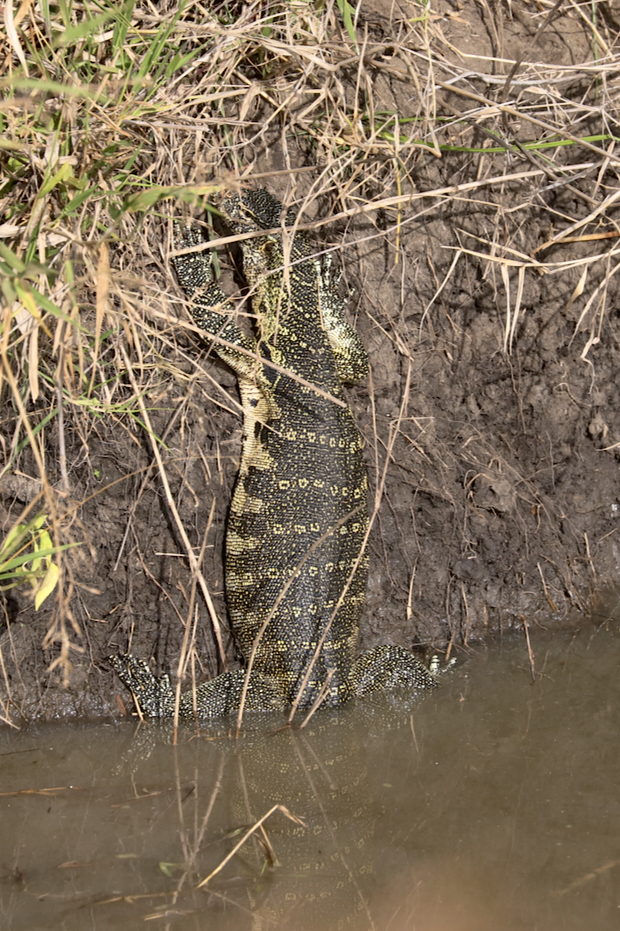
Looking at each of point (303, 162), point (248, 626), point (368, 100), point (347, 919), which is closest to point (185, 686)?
point (248, 626)

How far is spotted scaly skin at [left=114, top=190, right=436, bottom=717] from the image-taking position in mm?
3543

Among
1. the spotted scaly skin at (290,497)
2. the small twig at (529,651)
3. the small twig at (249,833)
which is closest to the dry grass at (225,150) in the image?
the spotted scaly skin at (290,497)

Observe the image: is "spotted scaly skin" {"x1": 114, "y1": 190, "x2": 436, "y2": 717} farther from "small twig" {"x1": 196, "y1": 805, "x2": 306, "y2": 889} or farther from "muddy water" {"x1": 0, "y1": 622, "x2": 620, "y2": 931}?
"small twig" {"x1": 196, "y1": 805, "x2": 306, "y2": 889}

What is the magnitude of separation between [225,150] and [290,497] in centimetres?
159

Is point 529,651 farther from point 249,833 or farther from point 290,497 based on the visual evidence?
point 249,833

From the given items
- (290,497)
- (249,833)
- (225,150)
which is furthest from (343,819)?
(225,150)

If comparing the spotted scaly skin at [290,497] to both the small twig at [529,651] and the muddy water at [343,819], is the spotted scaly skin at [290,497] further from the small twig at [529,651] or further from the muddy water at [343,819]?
the small twig at [529,651]

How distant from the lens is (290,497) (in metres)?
3.61

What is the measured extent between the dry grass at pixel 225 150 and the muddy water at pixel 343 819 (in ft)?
1.87

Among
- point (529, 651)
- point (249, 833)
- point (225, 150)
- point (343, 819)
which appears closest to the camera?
point (249, 833)

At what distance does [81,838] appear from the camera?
9.05 feet

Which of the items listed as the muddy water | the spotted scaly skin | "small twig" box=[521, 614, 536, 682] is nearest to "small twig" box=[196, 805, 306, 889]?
the muddy water

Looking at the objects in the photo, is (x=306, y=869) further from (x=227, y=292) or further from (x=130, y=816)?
(x=227, y=292)

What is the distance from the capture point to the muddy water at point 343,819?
95.7 inches
